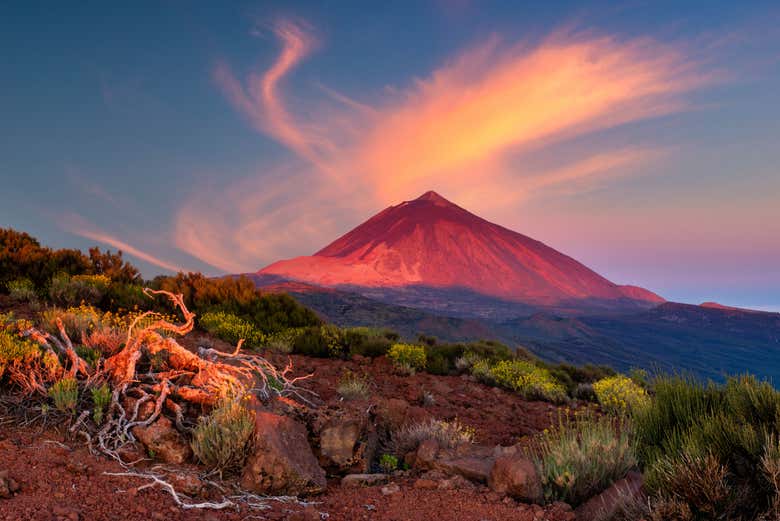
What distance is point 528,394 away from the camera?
10.6 m

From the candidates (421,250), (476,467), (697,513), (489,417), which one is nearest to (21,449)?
(476,467)

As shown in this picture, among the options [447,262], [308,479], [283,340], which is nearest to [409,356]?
[283,340]

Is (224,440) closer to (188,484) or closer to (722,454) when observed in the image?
(188,484)

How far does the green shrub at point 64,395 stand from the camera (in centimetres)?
473

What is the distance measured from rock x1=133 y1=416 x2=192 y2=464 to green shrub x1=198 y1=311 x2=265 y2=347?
6481mm

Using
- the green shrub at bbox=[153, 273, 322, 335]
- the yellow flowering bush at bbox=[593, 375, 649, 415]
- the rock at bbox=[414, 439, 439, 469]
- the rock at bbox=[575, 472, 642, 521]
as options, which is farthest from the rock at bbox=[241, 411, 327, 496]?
the green shrub at bbox=[153, 273, 322, 335]

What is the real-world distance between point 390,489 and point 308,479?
2.57ft

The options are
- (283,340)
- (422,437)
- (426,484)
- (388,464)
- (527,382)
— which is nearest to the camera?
(426,484)

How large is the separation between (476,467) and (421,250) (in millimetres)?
138947

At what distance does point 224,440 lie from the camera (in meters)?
4.47

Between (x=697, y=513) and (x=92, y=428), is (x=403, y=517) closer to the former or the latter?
(x=697, y=513)

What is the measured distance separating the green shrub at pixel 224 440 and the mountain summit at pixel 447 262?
108 meters

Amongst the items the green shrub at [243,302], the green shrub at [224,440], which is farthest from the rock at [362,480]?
the green shrub at [243,302]

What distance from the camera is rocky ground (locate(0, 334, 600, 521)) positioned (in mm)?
3514
